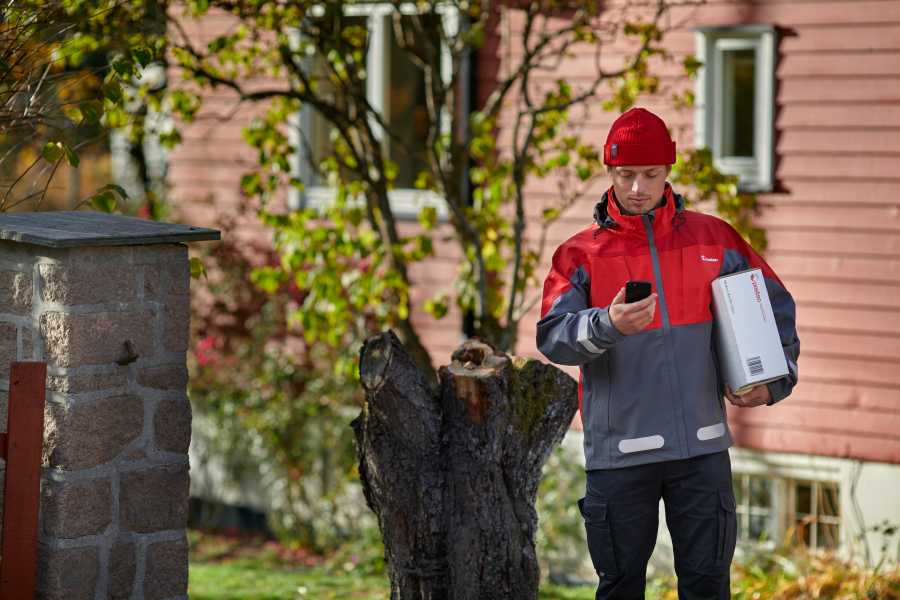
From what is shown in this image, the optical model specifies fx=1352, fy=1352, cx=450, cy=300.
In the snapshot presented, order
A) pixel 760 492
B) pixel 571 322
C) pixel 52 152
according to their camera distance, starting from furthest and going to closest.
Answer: pixel 760 492
pixel 52 152
pixel 571 322

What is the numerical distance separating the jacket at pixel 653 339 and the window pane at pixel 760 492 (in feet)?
13.8

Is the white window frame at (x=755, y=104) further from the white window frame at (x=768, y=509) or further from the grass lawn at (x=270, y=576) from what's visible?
the grass lawn at (x=270, y=576)

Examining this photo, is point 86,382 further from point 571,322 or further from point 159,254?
point 571,322

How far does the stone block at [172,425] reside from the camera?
444 centimetres

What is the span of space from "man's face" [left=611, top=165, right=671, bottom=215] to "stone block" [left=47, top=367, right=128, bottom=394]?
66.3 inches

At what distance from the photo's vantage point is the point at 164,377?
14.6 feet

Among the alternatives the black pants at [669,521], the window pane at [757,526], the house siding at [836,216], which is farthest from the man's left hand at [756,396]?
the window pane at [757,526]

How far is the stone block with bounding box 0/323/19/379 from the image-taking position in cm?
433

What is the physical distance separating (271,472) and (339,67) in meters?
3.40

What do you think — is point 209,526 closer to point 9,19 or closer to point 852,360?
point 852,360

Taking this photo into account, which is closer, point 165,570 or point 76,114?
point 165,570

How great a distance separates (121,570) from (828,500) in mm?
4660

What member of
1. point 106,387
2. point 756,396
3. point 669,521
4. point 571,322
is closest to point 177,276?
point 106,387

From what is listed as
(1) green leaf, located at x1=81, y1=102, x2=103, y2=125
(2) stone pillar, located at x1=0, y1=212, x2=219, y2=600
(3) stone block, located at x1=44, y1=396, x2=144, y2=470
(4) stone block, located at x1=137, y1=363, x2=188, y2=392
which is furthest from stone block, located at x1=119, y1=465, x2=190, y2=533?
(1) green leaf, located at x1=81, y1=102, x2=103, y2=125
